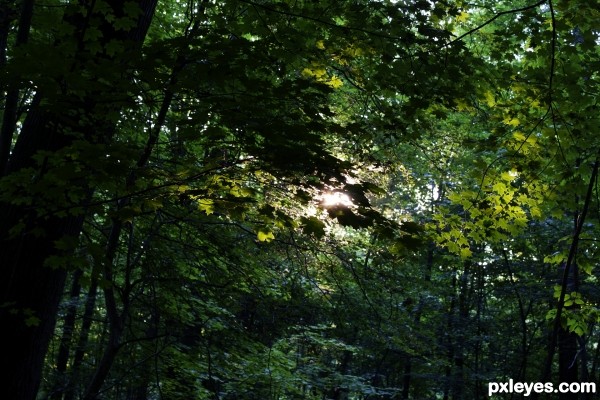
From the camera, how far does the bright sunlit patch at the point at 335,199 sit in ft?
10.8

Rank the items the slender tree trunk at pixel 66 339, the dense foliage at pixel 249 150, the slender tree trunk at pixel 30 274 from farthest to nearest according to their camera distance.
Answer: the slender tree trunk at pixel 66 339 → the slender tree trunk at pixel 30 274 → the dense foliage at pixel 249 150

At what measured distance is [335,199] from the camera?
3.33 meters

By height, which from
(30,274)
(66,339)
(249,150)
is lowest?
(66,339)

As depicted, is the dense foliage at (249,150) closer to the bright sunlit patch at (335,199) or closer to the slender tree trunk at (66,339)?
the bright sunlit patch at (335,199)

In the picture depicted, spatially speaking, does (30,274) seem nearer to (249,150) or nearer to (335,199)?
(249,150)

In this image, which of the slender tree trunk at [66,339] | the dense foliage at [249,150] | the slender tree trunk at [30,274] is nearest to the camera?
the dense foliage at [249,150]

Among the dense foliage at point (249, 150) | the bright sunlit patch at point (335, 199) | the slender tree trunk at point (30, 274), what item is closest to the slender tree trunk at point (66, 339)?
the dense foliage at point (249, 150)

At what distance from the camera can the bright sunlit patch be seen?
3291mm

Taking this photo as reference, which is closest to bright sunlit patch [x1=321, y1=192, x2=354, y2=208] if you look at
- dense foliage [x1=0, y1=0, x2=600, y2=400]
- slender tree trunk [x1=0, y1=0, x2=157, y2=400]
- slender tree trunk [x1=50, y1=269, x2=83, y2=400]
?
dense foliage [x1=0, y1=0, x2=600, y2=400]

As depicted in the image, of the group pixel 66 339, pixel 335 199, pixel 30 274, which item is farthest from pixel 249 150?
pixel 66 339

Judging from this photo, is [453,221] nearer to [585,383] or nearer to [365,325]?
[365,325]

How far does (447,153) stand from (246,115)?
5470mm

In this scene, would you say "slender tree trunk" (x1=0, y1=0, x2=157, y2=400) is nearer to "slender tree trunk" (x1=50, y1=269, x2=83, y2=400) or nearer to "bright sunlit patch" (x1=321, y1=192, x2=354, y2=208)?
"bright sunlit patch" (x1=321, y1=192, x2=354, y2=208)

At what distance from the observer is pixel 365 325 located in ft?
20.0
